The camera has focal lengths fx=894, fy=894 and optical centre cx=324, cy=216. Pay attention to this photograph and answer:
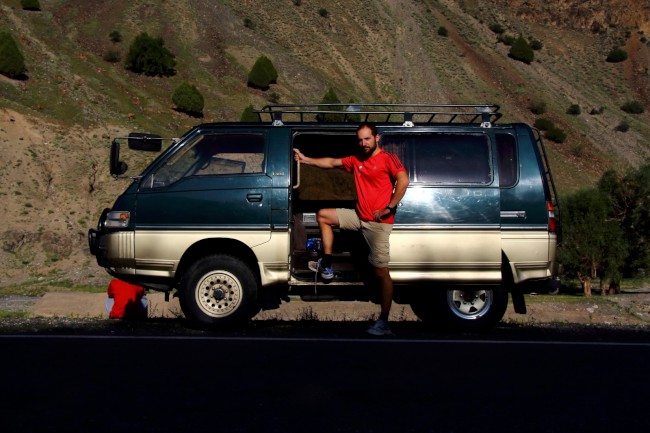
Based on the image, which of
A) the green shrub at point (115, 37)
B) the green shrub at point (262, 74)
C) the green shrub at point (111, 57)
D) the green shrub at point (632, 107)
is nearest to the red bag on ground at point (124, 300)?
the green shrub at point (111, 57)

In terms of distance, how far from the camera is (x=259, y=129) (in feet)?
33.8

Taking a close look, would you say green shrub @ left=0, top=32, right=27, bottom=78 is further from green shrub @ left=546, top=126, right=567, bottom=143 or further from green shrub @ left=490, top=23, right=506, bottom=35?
green shrub @ left=490, top=23, right=506, bottom=35

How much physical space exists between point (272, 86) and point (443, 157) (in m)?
52.7

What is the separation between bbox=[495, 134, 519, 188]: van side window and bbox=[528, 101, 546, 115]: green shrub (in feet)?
224

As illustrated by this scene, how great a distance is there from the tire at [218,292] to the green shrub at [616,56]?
296 ft

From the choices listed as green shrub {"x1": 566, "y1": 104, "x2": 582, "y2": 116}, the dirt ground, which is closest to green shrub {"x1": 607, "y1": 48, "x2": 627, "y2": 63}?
green shrub {"x1": 566, "y1": 104, "x2": 582, "y2": 116}

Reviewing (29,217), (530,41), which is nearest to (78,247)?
(29,217)

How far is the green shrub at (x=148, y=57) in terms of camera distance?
56594 mm

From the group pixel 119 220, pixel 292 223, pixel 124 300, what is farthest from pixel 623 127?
pixel 119 220

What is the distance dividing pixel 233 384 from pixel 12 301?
22423 mm

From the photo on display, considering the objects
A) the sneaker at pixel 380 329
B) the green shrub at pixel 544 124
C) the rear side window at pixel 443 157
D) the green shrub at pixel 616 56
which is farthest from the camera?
the green shrub at pixel 616 56

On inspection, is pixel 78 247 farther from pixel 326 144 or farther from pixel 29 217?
pixel 326 144

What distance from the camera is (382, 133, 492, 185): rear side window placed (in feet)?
33.3

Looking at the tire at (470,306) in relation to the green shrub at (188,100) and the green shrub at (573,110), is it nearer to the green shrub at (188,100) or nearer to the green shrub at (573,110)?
the green shrub at (188,100)
